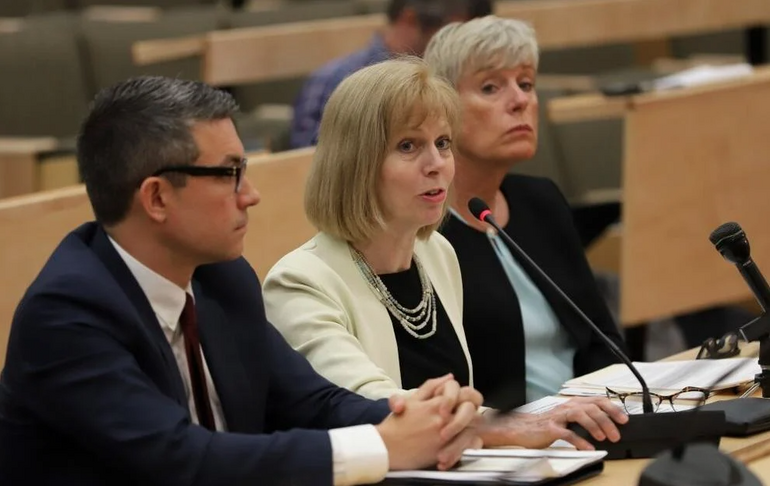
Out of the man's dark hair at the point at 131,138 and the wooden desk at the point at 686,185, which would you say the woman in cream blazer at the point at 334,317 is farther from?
the wooden desk at the point at 686,185

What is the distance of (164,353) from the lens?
6.64 feet

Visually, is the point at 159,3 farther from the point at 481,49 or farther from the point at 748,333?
the point at 748,333

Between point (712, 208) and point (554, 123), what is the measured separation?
1.05 m

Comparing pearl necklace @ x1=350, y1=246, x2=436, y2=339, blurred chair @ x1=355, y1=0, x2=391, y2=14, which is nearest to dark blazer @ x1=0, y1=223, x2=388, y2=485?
pearl necklace @ x1=350, y1=246, x2=436, y2=339

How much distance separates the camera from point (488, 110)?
10.4ft

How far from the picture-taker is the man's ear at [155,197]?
2014 mm

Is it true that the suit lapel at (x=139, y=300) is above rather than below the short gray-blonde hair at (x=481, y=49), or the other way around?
below

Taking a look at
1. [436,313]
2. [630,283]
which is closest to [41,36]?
[630,283]

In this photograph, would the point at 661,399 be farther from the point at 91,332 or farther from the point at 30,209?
the point at 30,209

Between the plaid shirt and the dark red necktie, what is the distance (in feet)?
8.10

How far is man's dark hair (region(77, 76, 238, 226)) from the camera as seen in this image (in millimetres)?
2029

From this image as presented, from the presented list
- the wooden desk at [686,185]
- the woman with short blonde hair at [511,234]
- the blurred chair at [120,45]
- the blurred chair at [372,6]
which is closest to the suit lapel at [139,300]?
the woman with short blonde hair at [511,234]

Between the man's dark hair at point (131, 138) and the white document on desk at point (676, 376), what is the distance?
942mm

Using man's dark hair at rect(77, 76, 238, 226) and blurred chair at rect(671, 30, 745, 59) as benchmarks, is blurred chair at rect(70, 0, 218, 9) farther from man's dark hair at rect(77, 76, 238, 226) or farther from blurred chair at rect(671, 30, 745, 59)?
man's dark hair at rect(77, 76, 238, 226)
